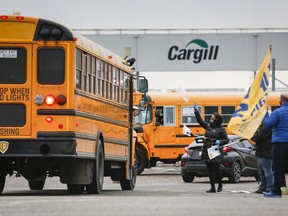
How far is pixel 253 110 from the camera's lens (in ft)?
66.3

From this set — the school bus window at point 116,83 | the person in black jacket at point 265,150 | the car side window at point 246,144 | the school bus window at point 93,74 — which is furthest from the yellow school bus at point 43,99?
the car side window at point 246,144

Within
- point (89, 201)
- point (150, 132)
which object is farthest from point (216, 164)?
point (150, 132)

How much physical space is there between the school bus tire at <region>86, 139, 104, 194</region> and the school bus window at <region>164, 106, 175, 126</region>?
50.9 feet

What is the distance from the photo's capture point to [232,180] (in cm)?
2912

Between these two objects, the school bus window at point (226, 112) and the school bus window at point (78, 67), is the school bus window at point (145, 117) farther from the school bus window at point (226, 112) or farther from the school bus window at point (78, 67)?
the school bus window at point (78, 67)

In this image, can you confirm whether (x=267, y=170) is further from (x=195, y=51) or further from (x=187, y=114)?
(x=195, y=51)

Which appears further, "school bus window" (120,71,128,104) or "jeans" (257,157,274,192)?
"school bus window" (120,71,128,104)

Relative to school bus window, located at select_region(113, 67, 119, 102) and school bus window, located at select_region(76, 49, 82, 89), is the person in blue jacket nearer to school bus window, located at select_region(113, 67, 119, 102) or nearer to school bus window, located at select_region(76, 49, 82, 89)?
school bus window, located at select_region(76, 49, 82, 89)

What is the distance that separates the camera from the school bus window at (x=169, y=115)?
35438mm

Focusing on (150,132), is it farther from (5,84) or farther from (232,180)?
(5,84)

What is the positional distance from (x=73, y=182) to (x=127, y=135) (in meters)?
4.39

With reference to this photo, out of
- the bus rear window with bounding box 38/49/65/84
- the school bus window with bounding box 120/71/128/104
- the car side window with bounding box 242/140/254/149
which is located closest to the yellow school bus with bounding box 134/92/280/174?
the car side window with bounding box 242/140/254/149

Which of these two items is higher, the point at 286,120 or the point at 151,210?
the point at 286,120

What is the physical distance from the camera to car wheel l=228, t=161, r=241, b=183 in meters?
29.0
